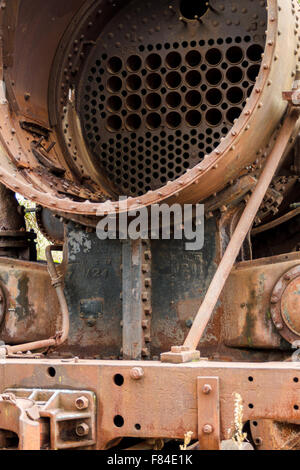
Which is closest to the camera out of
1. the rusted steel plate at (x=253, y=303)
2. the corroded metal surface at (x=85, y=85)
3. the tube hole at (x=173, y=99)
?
the corroded metal surface at (x=85, y=85)

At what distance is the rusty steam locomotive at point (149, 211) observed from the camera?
10.8 ft

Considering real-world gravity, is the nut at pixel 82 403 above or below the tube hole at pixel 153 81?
below

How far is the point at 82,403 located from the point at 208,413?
0.54 metres

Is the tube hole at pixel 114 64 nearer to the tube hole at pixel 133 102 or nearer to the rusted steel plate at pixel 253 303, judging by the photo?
the tube hole at pixel 133 102

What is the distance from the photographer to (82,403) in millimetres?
3344

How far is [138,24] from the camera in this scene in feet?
16.1

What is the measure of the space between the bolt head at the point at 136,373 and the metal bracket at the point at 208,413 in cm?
25

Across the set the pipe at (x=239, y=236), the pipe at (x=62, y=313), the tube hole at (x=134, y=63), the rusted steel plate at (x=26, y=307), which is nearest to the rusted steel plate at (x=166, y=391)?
the pipe at (x=239, y=236)

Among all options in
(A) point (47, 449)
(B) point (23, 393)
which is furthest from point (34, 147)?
(A) point (47, 449)

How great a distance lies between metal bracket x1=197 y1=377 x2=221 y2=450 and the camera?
126 inches

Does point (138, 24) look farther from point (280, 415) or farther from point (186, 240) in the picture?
point (280, 415)

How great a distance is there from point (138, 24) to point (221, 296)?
5.92 ft

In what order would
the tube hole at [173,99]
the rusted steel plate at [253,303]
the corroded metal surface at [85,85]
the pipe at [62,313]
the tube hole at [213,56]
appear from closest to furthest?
1. the corroded metal surface at [85,85]
2. the rusted steel plate at [253,303]
3. the pipe at [62,313]
4. the tube hole at [213,56]
5. the tube hole at [173,99]

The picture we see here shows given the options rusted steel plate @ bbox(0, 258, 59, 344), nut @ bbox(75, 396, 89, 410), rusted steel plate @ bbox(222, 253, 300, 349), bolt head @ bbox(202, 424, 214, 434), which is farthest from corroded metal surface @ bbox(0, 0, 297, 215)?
bolt head @ bbox(202, 424, 214, 434)
